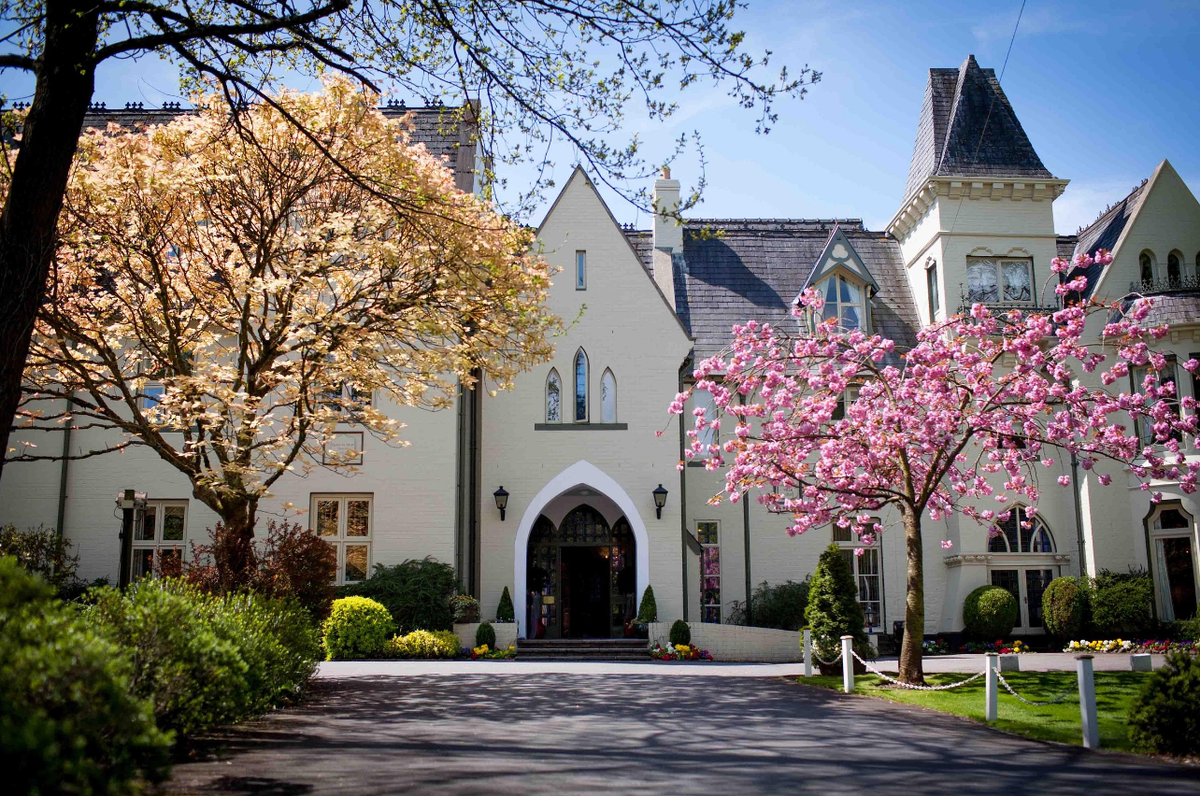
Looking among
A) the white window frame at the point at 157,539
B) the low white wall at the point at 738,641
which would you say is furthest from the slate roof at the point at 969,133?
the white window frame at the point at 157,539

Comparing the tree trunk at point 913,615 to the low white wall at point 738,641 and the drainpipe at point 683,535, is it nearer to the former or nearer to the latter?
the low white wall at point 738,641

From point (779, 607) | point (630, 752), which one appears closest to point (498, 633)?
point (779, 607)

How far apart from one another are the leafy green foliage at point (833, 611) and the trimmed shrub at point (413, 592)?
819cm

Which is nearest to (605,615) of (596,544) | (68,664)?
(596,544)

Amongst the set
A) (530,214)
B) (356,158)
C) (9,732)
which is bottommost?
(9,732)

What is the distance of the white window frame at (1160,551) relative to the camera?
2241cm

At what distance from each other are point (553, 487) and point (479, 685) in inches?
374

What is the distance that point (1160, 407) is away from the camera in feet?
48.6

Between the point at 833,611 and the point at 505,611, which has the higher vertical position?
the point at 833,611

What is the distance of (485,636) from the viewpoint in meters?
21.4

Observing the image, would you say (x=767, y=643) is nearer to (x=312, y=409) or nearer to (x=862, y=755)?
(x=312, y=409)

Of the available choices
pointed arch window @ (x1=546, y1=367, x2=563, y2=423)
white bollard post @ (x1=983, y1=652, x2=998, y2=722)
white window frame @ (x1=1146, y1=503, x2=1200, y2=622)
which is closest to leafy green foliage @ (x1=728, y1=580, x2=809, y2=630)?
pointed arch window @ (x1=546, y1=367, x2=563, y2=423)

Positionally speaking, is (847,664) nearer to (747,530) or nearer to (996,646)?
(996,646)

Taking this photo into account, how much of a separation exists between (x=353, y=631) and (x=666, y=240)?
1436 centimetres
